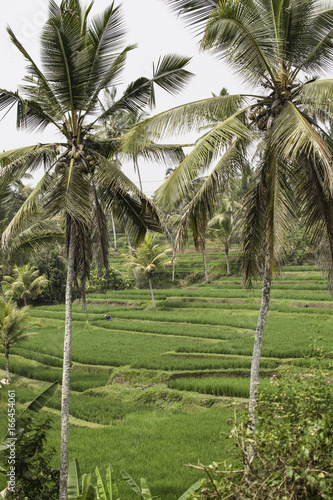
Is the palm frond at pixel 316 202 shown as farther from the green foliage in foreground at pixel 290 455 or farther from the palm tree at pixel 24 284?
the palm tree at pixel 24 284

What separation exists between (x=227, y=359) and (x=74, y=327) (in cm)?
1013

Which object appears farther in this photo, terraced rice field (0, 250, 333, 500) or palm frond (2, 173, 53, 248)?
terraced rice field (0, 250, 333, 500)

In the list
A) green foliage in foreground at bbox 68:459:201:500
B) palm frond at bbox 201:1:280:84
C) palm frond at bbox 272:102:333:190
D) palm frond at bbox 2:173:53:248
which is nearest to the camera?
green foliage in foreground at bbox 68:459:201:500

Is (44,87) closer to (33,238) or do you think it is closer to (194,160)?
(194,160)

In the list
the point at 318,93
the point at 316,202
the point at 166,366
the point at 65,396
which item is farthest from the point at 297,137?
the point at 166,366

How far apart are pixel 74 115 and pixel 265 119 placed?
8.36 feet

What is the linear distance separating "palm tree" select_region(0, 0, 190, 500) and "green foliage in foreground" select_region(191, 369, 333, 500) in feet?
9.38

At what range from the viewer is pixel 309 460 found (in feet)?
9.32

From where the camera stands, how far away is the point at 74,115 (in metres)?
5.63

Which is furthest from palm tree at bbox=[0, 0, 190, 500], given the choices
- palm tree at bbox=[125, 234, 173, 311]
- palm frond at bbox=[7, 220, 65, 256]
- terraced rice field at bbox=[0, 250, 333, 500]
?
palm tree at bbox=[125, 234, 173, 311]

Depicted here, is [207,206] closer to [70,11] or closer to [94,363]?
[70,11]

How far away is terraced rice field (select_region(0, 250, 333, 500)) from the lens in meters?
7.22

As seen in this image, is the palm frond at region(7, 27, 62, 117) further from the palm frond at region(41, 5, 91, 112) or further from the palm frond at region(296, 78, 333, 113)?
the palm frond at region(296, 78, 333, 113)

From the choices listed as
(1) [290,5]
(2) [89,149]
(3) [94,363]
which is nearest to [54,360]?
(3) [94,363]
